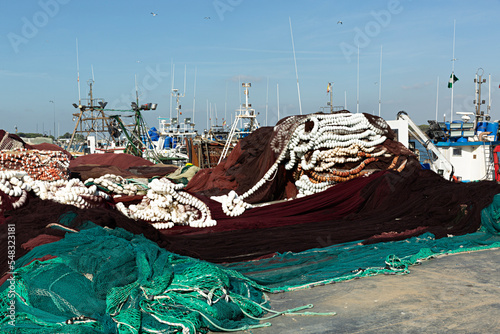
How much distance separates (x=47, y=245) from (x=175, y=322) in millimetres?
1212

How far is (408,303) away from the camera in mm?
3703

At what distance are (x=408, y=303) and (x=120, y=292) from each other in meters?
2.05

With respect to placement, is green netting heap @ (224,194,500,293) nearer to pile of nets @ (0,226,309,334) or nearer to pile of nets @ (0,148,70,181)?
pile of nets @ (0,226,309,334)

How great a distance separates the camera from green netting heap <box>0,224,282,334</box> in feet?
10.1

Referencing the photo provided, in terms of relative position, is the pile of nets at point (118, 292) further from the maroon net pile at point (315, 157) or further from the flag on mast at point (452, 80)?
the flag on mast at point (452, 80)

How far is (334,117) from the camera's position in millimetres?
8047

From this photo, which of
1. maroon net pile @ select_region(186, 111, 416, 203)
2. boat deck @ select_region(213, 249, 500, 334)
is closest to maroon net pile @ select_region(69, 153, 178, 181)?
maroon net pile @ select_region(186, 111, 416, 203)

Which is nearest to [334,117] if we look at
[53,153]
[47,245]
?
[53,153]

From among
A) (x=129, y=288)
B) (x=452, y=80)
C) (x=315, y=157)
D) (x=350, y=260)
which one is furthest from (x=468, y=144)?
(x=129, y=288)

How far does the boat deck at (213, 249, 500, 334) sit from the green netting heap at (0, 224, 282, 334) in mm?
301

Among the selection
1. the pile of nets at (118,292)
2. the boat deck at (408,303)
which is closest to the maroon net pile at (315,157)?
the boat deck at (408,303)

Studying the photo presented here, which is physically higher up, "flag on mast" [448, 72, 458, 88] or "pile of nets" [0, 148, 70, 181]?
"flag on mast" [448, 72, 458, 88]

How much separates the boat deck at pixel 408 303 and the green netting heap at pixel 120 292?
0.30 m

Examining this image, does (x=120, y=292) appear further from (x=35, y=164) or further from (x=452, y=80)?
(x=452, y=80)
